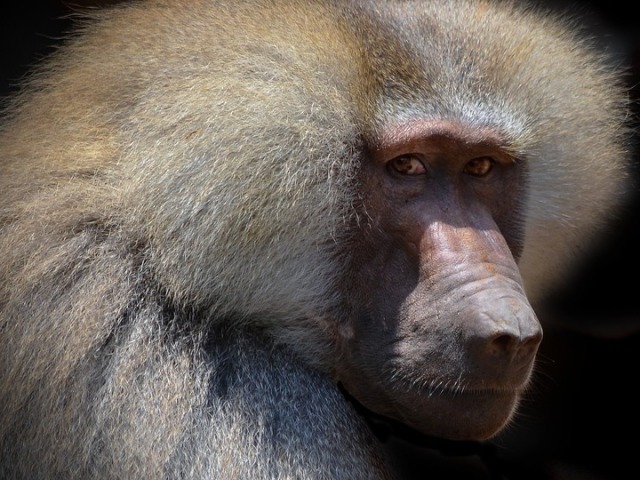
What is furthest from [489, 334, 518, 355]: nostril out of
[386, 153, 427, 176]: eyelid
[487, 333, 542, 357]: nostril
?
[386, 153, 427, 176]: eyelid

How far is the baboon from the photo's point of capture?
2377 mm

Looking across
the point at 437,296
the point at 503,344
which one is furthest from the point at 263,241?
the point at 503,344

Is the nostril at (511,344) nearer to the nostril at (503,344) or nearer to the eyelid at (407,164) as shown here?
the nostril at (503,344)

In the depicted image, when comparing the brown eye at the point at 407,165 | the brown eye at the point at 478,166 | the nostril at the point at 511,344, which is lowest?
the nostril at the point at 511,344

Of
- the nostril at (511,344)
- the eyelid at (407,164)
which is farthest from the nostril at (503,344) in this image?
the eyelid at (407,164)

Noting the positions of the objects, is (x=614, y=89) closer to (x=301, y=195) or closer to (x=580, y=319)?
(x=580, y=319)

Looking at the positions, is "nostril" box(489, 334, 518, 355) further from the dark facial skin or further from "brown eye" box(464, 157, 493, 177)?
"brown eye" box(464, 157, 493, 177)

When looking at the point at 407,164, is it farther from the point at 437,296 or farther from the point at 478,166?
the point at 437,296

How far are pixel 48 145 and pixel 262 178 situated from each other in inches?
26.1

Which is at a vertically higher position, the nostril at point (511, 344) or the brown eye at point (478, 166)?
the brown eye at point (478, 166)

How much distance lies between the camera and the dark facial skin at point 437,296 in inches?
96.1

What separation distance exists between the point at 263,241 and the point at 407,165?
1.64 feet

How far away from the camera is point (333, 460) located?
2447 mm

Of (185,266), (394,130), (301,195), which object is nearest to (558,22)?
(394,130)
